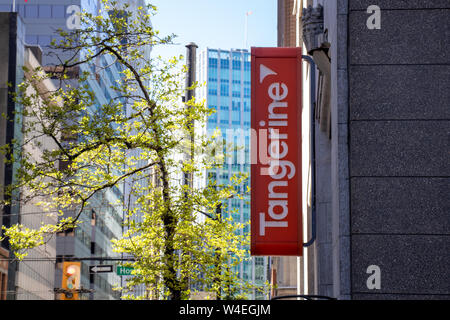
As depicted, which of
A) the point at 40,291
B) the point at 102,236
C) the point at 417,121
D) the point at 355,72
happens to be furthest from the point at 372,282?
the point at 102,236

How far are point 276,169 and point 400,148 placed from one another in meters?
4.11

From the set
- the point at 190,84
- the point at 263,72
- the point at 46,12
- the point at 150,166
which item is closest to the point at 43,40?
the point at 46,12

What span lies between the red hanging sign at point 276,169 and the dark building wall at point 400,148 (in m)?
3.58

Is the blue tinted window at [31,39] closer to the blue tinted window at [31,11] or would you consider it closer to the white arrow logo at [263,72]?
the blue tinted window at [31,11]

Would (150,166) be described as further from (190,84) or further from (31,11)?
(31,11)

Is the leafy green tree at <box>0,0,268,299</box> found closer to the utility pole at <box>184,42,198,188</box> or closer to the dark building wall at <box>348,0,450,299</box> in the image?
the utility pole at <box>184,42,198,188</box>

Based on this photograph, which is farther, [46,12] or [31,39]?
[46,12]

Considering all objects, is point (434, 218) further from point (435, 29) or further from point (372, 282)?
point (435, 29)

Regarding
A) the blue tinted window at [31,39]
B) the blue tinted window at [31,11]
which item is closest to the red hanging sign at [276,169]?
the blue tinted window at [31,39]

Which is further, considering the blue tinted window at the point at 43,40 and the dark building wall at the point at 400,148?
the blue tinted window at the point at 43,40

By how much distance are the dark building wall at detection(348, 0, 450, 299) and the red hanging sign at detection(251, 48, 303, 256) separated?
3579 millimetres

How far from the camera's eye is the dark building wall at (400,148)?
9.23 meters

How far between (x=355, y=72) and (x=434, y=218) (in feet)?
7.23

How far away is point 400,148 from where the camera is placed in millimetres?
9617
